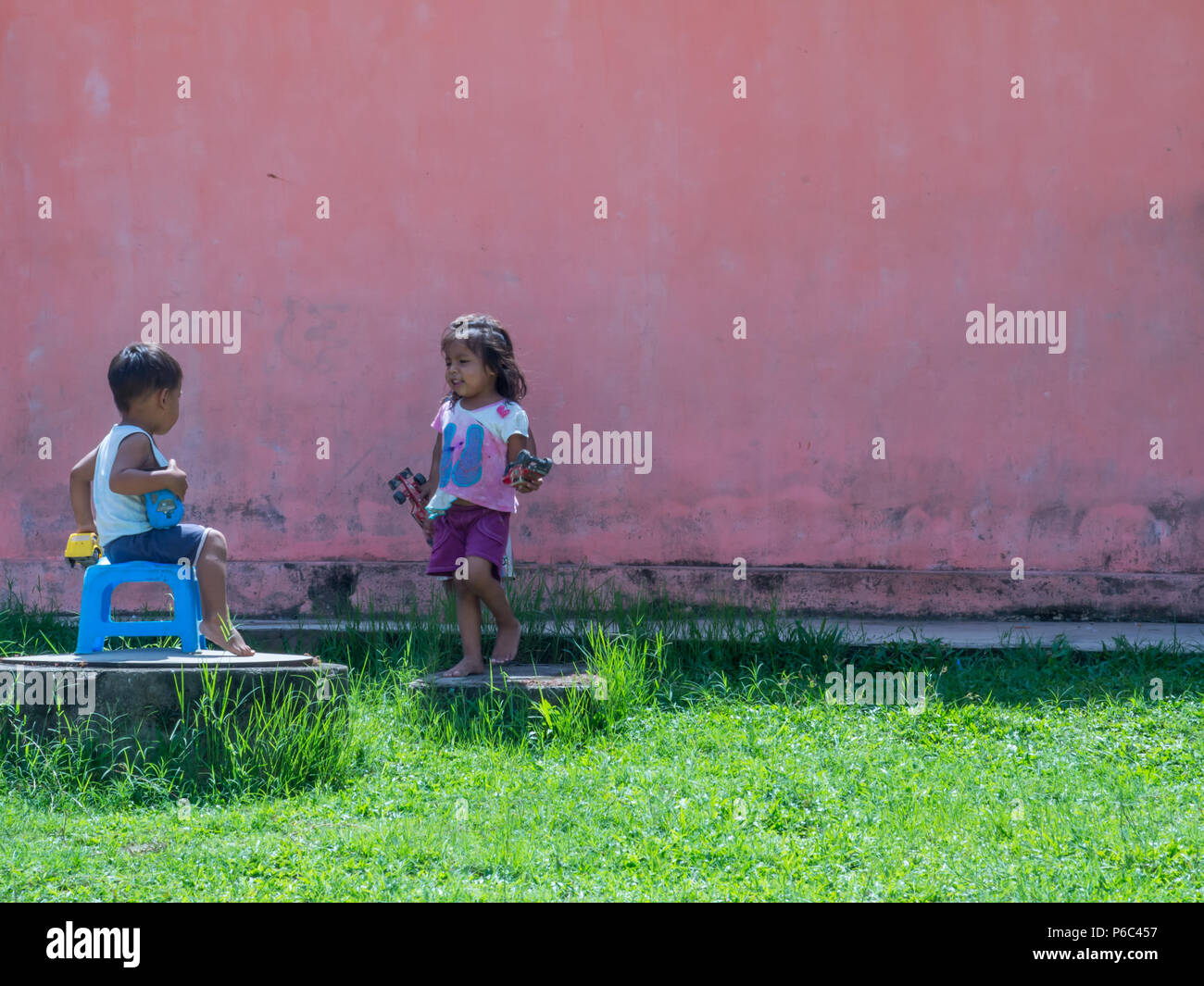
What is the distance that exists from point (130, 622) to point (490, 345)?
172 cm

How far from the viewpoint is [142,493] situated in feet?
13.2

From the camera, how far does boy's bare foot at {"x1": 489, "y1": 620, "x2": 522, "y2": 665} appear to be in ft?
16.2

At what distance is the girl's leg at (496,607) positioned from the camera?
15.6 ft

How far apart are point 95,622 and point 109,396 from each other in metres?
2.65

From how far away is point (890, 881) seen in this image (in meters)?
3.02

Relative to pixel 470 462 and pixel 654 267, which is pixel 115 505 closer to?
pixel 470 462

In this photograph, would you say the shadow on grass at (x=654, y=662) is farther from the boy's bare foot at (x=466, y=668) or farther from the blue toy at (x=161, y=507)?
the blue toy at (x=161, y=507)

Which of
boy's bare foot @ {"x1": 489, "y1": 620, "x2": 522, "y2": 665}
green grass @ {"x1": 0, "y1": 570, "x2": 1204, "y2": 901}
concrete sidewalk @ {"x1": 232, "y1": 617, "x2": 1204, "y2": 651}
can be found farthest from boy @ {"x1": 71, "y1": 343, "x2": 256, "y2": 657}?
concrete sidewalk @ {"x1": 232, "y1": 617, "x2": 1204, "y2": 651}

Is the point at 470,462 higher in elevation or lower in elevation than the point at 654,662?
higher

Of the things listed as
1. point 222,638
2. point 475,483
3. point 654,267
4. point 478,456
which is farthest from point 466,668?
point 654,267

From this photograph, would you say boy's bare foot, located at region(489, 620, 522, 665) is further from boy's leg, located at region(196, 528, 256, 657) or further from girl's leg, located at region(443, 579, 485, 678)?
boy's leg, located at region(196, 528, 256, 657)

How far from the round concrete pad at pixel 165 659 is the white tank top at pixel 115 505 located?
38cm
